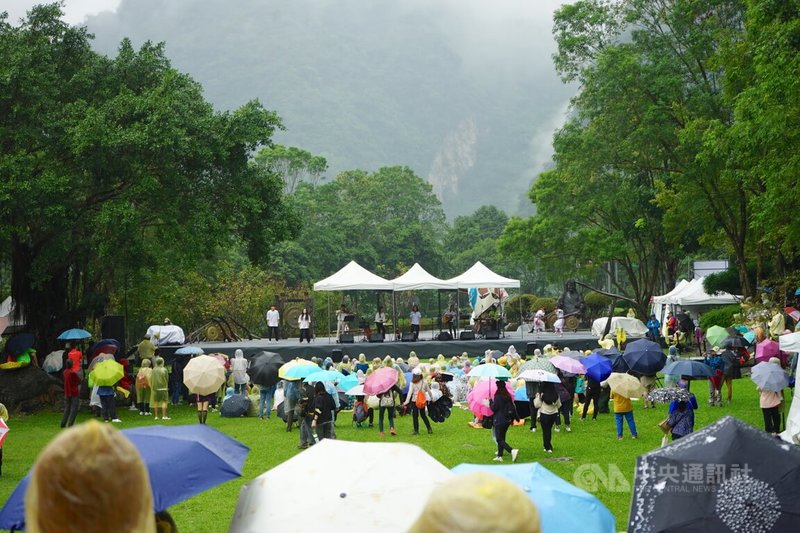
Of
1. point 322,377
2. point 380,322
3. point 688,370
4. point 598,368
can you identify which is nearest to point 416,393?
point 322,377

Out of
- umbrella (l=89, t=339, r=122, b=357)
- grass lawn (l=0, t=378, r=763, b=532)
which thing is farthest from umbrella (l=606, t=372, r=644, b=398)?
umbrella (l=89, t=339, r=122, b=357)

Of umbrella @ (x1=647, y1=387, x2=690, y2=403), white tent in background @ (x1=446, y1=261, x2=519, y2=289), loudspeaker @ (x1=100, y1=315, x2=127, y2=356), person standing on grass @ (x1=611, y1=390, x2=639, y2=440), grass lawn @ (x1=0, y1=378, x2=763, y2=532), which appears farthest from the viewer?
white tent in background @ (x1=446, y1=261, x2=519, y2=289)

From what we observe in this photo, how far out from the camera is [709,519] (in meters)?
5.79

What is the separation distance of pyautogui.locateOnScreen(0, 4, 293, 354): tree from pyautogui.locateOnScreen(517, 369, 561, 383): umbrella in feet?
37.9

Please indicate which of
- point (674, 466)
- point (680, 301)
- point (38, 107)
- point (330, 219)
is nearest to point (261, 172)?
point (38, 107)

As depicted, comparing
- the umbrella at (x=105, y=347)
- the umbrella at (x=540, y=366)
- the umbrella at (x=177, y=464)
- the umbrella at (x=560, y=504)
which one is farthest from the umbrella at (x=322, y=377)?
the umbrella at (x=560, y=504)

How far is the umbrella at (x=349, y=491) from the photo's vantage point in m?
5.66

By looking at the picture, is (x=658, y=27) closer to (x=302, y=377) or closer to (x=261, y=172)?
(x=261, y=172)

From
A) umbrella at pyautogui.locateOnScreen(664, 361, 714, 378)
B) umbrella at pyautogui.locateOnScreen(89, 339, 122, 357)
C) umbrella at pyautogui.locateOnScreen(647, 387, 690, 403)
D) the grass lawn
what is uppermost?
umbrella at pyautogui.locateOnScreen(89, 339, 122, 357)

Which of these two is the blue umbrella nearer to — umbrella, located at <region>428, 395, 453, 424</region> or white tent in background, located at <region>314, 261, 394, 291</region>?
umbrella, located at <region>428, 395, 453, 424</region>

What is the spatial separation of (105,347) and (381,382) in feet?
34.4

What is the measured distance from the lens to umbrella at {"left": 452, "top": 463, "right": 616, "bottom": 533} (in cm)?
593

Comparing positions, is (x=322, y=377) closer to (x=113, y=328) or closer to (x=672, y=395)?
(x=672, y=395)

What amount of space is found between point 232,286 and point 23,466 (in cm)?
2956
